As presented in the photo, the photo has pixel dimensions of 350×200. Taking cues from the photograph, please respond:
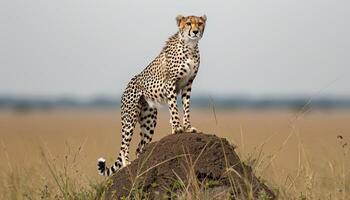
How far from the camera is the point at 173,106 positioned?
8.21 metres

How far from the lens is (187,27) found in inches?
322

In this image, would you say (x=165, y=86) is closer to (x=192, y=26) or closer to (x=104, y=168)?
(x=192, y=26)

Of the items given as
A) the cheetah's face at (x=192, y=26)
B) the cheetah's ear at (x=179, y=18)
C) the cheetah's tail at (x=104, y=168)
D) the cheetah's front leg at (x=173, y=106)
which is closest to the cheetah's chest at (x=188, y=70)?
the cheetah's front leg at (x=173, y=106)

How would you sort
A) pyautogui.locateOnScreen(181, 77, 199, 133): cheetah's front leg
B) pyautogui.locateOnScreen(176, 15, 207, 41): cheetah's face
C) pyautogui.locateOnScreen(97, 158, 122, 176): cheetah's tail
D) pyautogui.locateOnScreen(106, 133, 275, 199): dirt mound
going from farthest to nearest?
pyautogui.locateOnScreen(97, 158, 122, 176): cheetah's tail
pyautogui.locateOnScreen(176, 15, 207, 41): cheetah's face
pyautogui.locateOnScreen(181, 77, 199, 133): cheetah's front leg
pyautogui.locateOnScreen(106, 133, 275, 199): dirt mound

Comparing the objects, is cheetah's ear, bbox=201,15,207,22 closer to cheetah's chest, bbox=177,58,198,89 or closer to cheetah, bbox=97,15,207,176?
cheetah, bbox=97,15,207,176

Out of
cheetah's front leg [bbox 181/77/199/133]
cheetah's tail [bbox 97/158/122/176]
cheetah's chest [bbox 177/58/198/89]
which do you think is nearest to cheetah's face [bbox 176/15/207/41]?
cheetah's chest [bbox 177/58/198/89]

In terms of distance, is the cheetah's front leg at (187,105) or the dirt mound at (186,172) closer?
the dirt mound at (186,172)

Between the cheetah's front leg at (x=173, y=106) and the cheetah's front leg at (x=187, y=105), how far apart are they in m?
0.08

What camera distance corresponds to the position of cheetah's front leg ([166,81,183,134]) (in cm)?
809

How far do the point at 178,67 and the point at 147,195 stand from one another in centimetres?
161

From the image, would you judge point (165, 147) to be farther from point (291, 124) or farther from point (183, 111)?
point (291, 124)

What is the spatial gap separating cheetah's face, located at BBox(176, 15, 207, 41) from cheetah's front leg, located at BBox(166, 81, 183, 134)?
51cm

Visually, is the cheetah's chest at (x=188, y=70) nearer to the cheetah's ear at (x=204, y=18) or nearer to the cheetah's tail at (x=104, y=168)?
the cheetah's ear at (x=204, y=18)

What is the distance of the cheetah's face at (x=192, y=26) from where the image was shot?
8.09 metres
